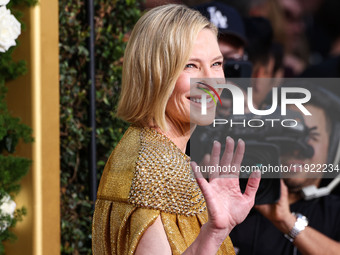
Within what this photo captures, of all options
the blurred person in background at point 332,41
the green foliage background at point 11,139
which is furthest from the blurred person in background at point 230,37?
the green foliage background at point 11,139

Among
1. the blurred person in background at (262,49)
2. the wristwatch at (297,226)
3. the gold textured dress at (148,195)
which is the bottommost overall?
the wristwatch at (297,226)

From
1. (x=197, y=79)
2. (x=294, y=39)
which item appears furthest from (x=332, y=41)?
(x=197, y=79)

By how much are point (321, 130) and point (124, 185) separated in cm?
93

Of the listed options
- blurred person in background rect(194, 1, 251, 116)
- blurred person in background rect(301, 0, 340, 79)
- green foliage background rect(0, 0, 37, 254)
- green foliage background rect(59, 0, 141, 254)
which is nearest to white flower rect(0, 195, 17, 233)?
green foliage background rect(0, 0, 37, 254)

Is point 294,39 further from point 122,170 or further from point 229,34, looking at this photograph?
point 122,170

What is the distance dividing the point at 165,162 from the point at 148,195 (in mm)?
71

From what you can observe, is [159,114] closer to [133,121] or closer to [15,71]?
Result: [133,121]

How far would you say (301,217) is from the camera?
183cm

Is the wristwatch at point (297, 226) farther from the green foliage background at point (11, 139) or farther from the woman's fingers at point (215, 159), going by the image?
the green foliage background at point (11, 139)

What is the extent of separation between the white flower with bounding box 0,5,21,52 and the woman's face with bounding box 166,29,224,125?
1146mm

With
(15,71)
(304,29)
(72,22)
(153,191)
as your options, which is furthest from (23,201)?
(304,29)

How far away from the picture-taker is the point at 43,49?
7.46 feet

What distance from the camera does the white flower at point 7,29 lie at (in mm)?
2064

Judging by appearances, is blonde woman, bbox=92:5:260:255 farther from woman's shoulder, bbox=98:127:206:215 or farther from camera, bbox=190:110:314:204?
camera, bbox=190:110:314:204
